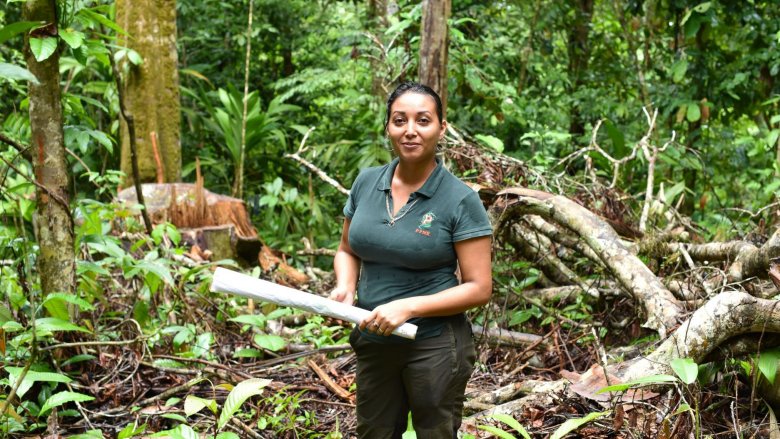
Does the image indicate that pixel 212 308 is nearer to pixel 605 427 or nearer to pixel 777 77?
pixel 605 427

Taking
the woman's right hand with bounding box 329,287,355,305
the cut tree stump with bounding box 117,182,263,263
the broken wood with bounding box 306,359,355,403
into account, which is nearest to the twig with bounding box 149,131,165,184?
the cut tree stump with bounding box 117,182,263,263

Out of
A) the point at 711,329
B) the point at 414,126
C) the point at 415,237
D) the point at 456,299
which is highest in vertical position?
the point at 414,126

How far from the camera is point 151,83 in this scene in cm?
764

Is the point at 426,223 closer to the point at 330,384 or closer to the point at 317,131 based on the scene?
the point at 330,384

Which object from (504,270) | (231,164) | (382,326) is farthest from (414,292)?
(231,164)

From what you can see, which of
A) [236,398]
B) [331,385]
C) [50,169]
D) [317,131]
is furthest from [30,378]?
[317,131]

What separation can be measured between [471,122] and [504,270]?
4.07 m

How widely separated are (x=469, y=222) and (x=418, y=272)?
0.77 ft

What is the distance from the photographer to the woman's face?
2416 millimetres

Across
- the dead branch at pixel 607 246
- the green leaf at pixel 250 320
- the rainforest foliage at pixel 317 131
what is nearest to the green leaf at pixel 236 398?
the rainforest foliage at pixel 317 131

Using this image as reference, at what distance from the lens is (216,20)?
10.6 meters

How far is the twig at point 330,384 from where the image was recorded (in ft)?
12.7

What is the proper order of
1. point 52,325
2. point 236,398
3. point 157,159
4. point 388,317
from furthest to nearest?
point 157,159, point 52,325, point 236,398, point 388,317

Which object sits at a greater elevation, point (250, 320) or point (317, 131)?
point (250, 320)
